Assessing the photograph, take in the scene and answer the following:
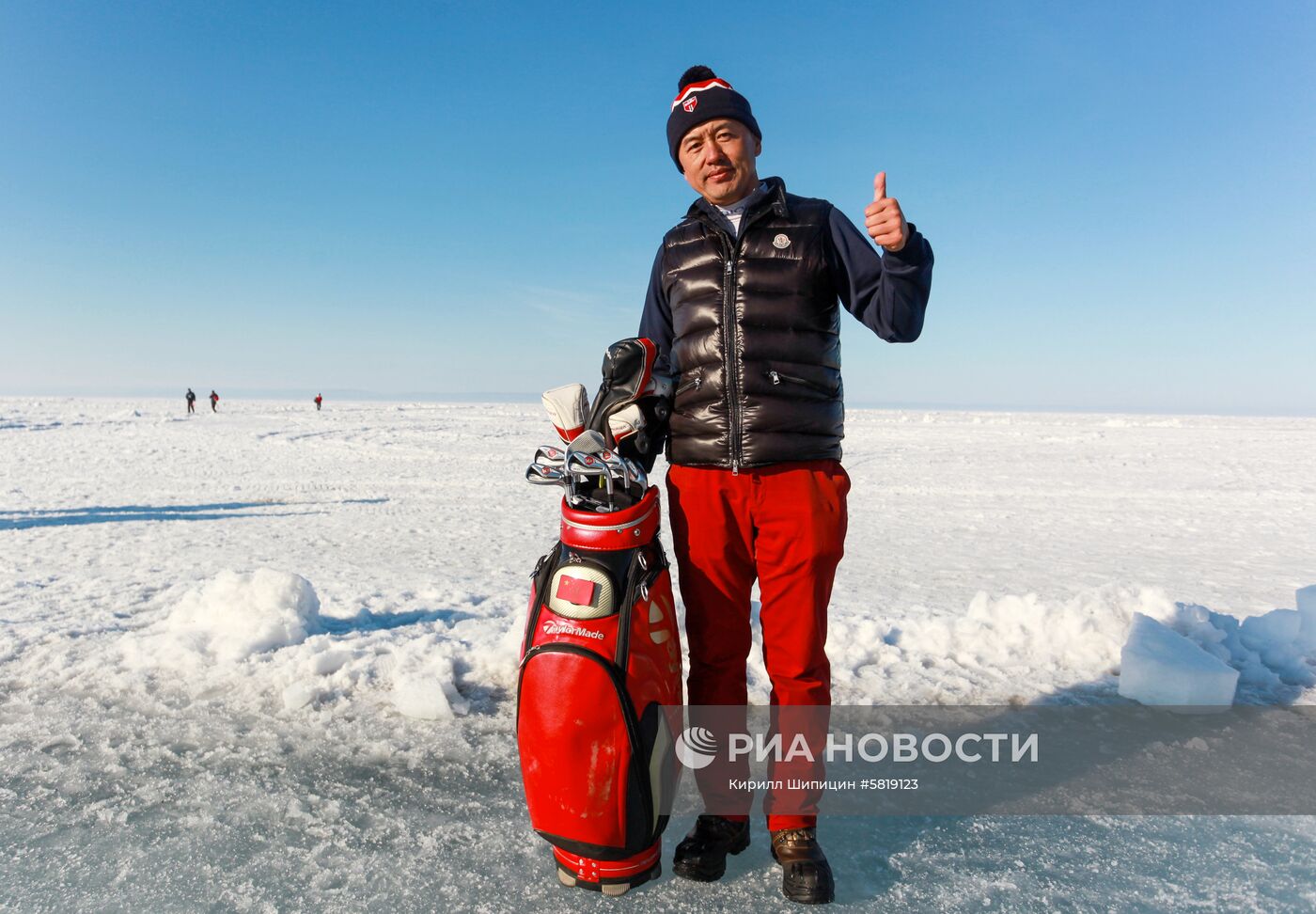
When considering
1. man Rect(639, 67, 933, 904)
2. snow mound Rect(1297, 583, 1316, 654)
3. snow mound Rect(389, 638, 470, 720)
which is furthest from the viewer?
snow mound Rect(1297, 583, 1316, 654)

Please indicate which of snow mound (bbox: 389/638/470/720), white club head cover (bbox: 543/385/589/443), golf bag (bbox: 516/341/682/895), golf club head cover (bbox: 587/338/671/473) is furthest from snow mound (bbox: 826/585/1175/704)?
white club head cover (bbox: 543/385/589/443)

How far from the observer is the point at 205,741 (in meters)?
2.55

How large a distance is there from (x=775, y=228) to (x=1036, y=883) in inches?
75.1

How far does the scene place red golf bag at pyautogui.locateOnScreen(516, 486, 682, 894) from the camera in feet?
5.86

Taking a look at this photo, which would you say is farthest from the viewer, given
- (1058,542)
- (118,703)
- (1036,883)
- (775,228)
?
(1058,542)

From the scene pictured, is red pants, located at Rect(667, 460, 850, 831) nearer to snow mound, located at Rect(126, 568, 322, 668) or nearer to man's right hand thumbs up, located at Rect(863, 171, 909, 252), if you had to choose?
man's right hand thumbs up, located at Rect(863, 171, 909, 252)

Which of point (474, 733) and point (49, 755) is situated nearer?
point (49, 755)

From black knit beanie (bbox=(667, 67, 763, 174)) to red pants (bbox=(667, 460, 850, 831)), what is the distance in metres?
1.02

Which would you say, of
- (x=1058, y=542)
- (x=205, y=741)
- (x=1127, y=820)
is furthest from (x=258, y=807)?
(x=1058, y=542)

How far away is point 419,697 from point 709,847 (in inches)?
54.4

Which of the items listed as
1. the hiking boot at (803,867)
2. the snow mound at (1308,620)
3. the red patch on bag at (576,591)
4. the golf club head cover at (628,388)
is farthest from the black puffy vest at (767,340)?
the snow mound at (1308,620)

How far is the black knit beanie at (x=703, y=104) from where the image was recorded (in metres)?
2.07

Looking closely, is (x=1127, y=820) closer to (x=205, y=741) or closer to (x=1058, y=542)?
(x=205, y=741)

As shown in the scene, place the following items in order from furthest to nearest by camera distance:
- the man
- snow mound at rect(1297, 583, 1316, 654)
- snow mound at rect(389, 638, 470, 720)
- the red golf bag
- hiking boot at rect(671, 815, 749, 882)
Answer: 1. snow mound at rect(1297, 583, 1316, 654)
2. snow mound at rect(389, 638, 470, 720)
3. the man
4. hiking boot at rect(671, 815, 749, 882)
5. the red golf bag
